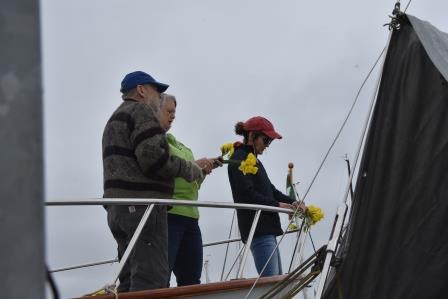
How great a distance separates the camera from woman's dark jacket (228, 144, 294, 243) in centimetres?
482

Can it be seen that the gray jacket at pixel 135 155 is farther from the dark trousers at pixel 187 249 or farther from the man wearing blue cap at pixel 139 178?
the dark trousers at pixel 187 249

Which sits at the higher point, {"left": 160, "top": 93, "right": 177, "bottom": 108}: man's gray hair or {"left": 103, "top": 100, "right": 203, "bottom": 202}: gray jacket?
{"left": 160, "top": 93, "right": 177, "bottom": 108}: man's gray hair

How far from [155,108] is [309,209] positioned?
1532 mm

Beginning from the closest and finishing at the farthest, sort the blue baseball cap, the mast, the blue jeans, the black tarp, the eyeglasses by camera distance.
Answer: the mast < the black tarp < the blue baseball cap < the blue jeans < the eyeglasses

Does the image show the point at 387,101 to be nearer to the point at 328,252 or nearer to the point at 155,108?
the point at 328,252

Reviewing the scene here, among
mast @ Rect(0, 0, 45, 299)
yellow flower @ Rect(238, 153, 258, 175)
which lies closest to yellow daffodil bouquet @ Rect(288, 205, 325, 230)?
yellow flower @ Rect(238, 153, 258, 175)

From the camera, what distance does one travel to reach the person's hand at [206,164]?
4.48 meters

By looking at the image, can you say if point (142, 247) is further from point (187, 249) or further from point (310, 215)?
point (310, 215)

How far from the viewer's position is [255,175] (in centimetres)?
498

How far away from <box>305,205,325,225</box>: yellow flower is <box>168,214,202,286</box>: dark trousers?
102 cm

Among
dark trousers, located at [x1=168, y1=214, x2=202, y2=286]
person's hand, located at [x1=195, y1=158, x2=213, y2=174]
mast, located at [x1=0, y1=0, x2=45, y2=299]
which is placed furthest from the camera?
person's hand, located at [x1=195, y1=158, x2=213, y2=174]

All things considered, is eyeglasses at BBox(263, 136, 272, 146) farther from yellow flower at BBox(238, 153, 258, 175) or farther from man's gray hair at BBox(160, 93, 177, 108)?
man's gray hair at BBox(160, 93, 177, 108)

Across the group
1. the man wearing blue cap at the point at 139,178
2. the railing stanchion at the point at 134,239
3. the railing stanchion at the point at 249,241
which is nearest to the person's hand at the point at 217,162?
the railing stanchion at the point at 249,241

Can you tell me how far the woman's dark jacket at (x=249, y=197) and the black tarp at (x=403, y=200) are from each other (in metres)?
1.33
